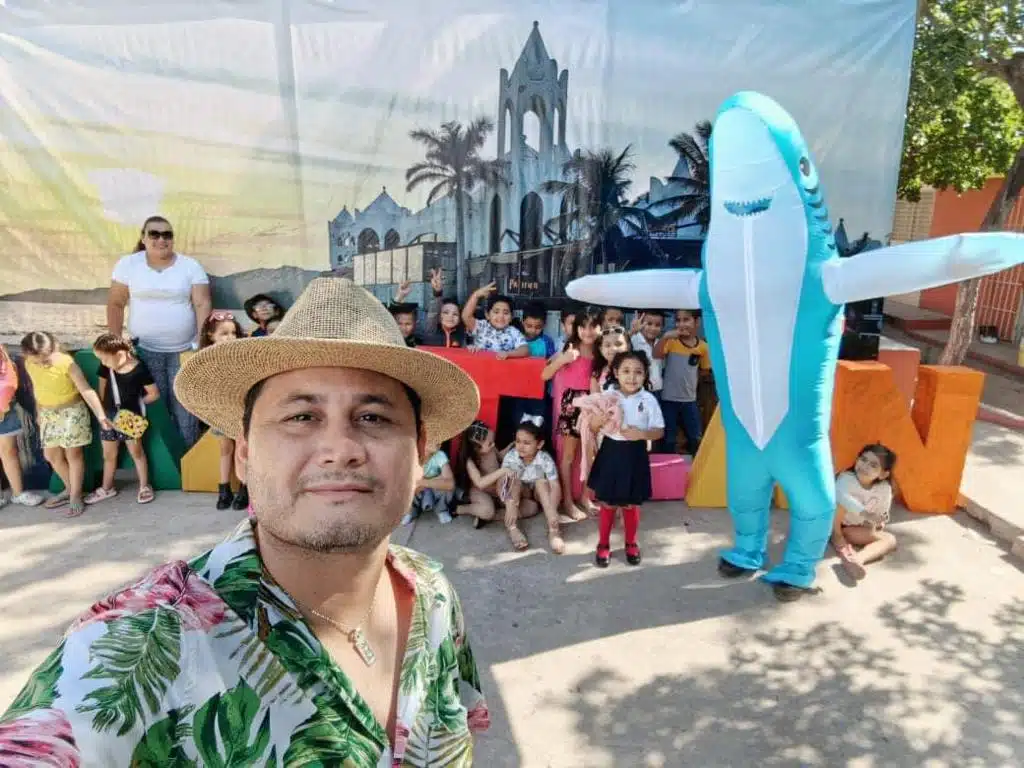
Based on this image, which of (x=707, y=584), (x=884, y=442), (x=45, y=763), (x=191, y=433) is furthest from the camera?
(x=191, y=433)

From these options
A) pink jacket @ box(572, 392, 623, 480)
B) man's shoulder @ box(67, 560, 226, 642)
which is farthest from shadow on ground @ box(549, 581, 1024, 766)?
man's shoulder @ box(67, 560, 226, 642)

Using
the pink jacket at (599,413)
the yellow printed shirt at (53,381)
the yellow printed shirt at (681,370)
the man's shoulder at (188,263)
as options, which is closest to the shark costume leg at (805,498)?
the pink jacket at (599,413)

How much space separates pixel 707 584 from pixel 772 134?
7.67 ft

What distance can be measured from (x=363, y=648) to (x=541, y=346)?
12.8ft

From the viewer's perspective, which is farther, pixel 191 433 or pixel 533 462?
pixel 191 433

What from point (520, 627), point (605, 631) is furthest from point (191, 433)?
point (605, 631)

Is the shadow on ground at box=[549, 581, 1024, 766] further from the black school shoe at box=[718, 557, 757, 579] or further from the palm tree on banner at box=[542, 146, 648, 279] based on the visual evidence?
the palm tree on banner at box=[542, 146, 648, 279]

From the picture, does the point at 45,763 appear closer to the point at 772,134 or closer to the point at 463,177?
the point at 772,134

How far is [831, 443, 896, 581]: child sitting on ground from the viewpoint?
409 centimetres

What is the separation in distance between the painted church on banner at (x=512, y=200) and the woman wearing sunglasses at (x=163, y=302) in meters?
1.10

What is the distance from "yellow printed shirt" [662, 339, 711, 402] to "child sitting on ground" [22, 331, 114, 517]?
3.95 metres

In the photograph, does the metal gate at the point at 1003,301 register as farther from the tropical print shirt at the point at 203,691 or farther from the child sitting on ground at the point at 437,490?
the tropical print shirt at the point at 203,691

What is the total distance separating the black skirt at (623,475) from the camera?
396 cm

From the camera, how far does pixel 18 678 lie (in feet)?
9.91
